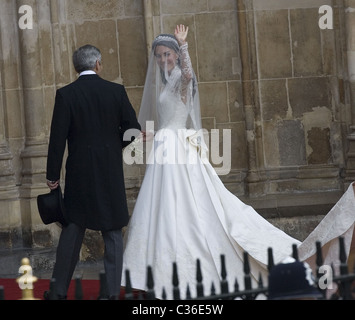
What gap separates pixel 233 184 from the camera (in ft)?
34.7

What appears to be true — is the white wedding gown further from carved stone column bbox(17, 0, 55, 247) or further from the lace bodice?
carved stone column bbox(17, 0, 55, 247)

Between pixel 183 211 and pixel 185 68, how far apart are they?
1.07m

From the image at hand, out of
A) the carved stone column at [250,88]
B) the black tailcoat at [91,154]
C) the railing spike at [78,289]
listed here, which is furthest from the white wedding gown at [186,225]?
the railing spike at [78,289]

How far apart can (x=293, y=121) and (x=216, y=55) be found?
0.94m

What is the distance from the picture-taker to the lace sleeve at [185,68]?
852cm

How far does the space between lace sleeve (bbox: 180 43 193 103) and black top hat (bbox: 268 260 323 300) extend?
4367mm

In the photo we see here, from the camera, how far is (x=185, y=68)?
8.59 metres

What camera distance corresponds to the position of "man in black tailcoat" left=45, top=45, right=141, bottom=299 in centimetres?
781

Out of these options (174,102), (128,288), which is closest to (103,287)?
(128,288)

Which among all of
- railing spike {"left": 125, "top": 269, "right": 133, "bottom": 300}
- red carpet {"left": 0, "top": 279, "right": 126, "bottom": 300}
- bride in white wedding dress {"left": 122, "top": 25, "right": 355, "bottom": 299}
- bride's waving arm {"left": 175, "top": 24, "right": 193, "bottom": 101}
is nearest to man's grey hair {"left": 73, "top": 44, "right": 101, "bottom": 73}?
bride in white wedding dress {"left": 122, "top": 25, "right": 355, "bottom": 299}

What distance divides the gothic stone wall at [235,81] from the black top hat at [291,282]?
5980 millimetres
